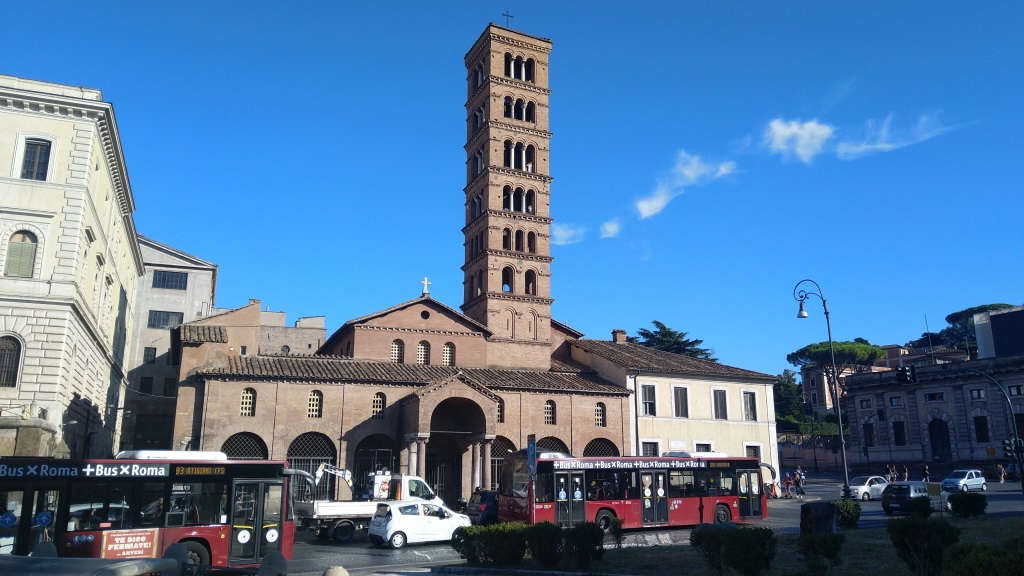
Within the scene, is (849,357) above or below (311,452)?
above

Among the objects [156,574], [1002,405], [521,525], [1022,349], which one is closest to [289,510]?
[521,525]

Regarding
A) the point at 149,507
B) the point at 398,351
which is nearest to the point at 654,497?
the point at 149,507

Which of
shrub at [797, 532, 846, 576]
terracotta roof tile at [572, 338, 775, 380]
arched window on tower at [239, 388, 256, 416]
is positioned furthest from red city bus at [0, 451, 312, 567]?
terracotta roof tile at [572, 338, 775, 380]

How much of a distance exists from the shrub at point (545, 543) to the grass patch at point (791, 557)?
26 cm

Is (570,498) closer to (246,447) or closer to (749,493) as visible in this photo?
(749,493)

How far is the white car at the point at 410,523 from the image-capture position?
24062mm

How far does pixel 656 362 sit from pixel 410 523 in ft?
81.3

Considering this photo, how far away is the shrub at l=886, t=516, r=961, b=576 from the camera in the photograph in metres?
12.2

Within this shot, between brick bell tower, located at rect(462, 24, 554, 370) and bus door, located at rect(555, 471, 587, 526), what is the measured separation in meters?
19.2

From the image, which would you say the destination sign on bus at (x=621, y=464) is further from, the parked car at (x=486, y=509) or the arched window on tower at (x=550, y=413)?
the arched window on tower at (x=550, y=413)

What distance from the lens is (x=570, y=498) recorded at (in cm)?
2528

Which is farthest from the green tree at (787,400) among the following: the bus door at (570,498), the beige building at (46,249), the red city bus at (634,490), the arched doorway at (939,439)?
the beige building at (46,249)

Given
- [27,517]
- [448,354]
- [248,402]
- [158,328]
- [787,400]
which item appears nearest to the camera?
[27,517]

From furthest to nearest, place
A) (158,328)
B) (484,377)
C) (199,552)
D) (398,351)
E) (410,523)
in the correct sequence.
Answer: (158,328) < (398,351) < (484,377) < (410,523) < (199,552)
